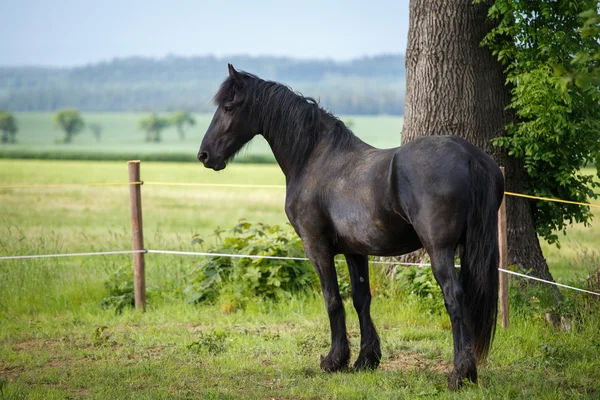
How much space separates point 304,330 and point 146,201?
795 inches

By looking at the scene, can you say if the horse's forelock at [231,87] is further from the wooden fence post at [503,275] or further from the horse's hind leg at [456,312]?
the wooden fence post at [503,275]

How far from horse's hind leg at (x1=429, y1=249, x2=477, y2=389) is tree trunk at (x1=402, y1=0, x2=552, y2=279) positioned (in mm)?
3039

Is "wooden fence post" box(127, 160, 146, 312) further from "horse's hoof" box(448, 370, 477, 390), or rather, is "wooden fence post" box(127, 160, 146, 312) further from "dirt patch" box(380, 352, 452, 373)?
"horse's hoof" box(448, 370, 477, 390)

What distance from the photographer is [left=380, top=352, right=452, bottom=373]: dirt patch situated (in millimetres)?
5102

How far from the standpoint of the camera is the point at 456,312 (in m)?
4.20

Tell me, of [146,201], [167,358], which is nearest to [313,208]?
[167,358]

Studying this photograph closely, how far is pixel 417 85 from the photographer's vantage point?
716 cm

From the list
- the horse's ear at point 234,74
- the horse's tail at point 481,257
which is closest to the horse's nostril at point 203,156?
the horse's ear at point 234,74

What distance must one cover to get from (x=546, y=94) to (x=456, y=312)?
3.06 meters

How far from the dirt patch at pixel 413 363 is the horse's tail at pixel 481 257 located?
78 centimetres

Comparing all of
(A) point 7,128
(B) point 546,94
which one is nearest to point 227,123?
(B) point 546,94

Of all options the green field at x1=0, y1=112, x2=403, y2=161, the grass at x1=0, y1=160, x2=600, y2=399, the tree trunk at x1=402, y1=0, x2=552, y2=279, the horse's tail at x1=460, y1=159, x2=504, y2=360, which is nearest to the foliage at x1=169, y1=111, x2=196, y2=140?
the green field at x1=0, y1=112, x2=403, y2=161

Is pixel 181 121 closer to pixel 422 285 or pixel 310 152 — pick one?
pixel 422 285

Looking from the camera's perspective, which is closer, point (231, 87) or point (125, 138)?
point (231, 87)
